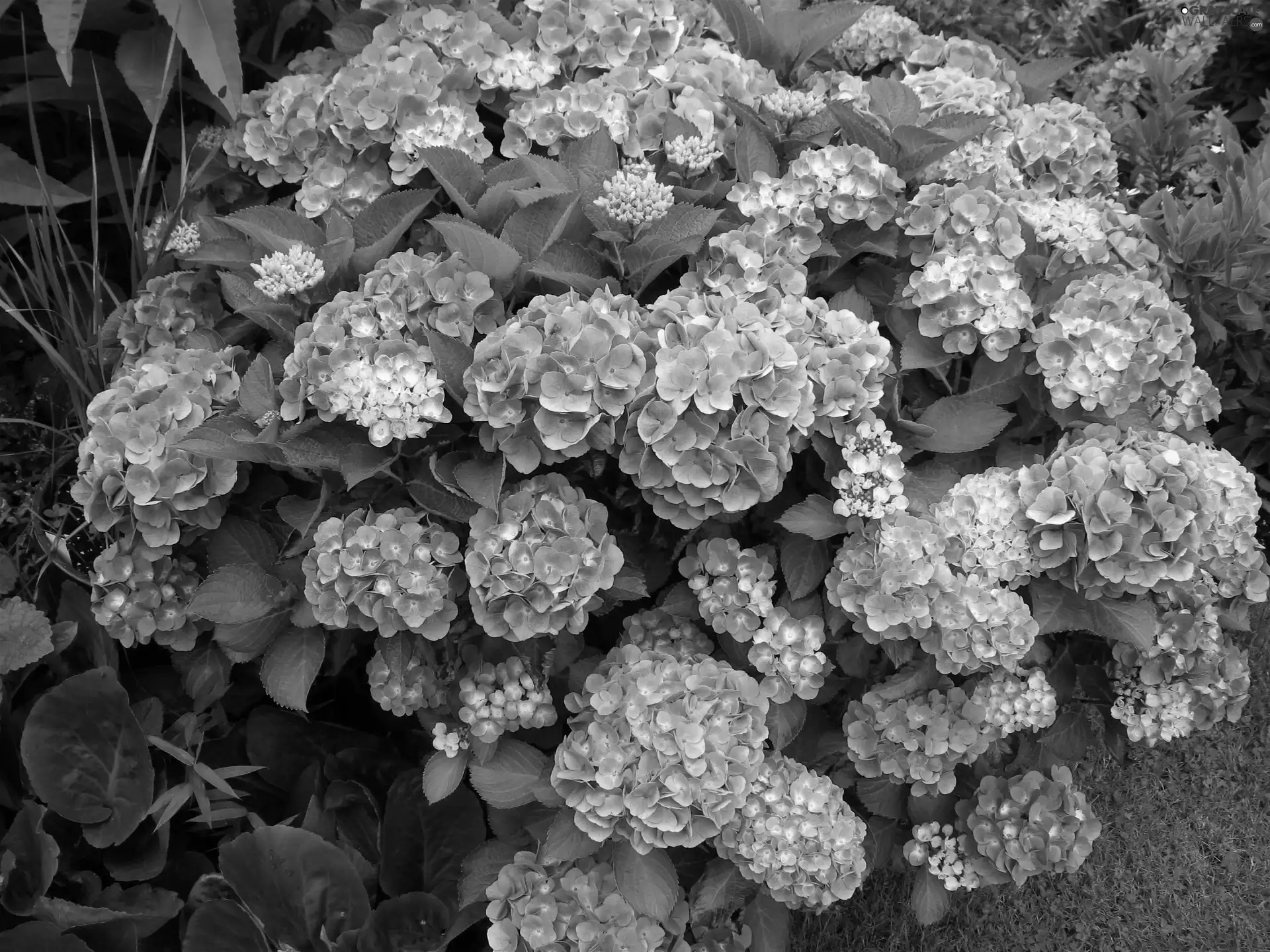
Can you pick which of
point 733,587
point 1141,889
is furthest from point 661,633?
point 1141,889

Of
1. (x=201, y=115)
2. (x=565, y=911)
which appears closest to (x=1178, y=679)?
(x=565, y=911)

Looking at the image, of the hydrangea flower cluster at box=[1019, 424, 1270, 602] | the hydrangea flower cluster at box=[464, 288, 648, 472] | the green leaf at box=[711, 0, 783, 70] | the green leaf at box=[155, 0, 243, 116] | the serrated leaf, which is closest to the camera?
the hydrangea flower cluster at box=[464, 288, 648, 472]

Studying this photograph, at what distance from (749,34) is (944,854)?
1.96m

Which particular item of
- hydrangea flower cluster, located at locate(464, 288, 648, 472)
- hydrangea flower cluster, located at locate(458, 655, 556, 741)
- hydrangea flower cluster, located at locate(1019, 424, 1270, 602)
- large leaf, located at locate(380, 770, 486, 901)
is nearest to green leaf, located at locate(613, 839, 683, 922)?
hydrangea flower cluster, located at locate(458, 655, 556, 741)

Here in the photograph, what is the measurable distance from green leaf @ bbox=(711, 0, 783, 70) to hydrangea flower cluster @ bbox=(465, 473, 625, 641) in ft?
4.55

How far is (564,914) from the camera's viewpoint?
74.5 inches

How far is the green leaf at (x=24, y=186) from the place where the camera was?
100 inches

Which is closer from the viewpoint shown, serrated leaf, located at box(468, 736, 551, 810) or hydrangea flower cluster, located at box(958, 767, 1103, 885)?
serrated leaf, located at box(468, 736, 551, 810)

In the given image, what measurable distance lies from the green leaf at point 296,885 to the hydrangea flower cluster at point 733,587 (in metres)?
0.87

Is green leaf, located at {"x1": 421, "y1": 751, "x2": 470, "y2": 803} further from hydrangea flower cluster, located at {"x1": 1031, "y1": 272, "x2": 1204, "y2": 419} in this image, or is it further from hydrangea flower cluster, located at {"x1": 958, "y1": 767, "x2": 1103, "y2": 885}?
hydrangea flower cluster, located at {"x1": 1031, "y1": 272, "x2": 1204, "y2": 419}

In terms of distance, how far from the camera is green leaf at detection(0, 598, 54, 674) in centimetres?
203

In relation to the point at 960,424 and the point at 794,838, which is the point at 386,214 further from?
the point at 794,838

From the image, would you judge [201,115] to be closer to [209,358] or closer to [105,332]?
[105,332]

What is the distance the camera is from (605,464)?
81.0 inches
